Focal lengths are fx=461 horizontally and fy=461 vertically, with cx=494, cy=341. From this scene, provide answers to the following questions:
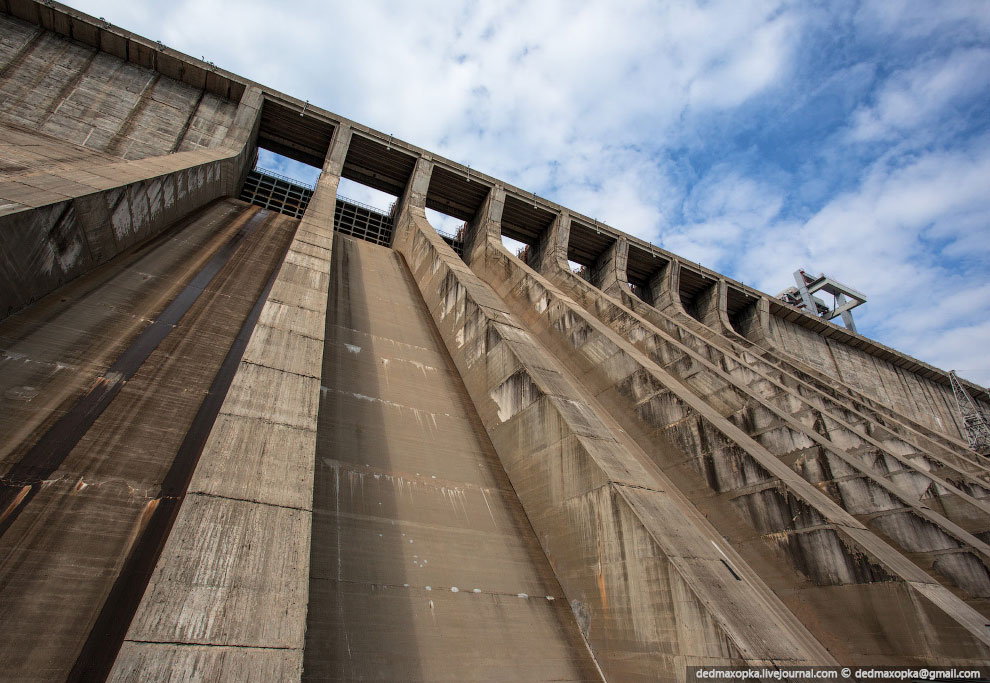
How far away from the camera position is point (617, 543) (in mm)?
3875

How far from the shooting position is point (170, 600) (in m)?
2.23

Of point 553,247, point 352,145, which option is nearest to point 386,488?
point 553,247

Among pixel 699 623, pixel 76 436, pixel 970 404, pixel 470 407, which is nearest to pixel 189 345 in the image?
pixel 76 436

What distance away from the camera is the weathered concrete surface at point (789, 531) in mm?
3848

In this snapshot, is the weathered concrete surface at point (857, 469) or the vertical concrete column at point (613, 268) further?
the vertical concrete column at point (613, 268)

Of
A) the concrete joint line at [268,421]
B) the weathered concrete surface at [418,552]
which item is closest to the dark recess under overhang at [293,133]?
the weathered concrete surface at [418,552]

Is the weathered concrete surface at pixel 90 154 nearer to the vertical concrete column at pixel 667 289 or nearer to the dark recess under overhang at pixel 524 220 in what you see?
the dark recess under overhang at pixel 524 220

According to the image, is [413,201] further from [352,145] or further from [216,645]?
[216,645]

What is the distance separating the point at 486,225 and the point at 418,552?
1340 centimetres

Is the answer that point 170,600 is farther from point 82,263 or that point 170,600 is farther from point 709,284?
point 709,284

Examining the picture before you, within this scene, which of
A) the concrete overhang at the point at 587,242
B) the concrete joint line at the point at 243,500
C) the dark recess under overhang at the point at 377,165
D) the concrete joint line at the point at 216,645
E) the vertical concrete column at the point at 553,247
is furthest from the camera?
the concrete overhang at the point at 587,242

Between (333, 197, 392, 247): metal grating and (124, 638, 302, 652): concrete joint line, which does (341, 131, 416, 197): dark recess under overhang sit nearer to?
(333, 197, 392, 247): metal grating

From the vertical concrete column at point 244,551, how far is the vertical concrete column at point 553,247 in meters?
13.3

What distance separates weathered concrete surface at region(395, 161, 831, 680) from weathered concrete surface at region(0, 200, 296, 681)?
3.41 metres
